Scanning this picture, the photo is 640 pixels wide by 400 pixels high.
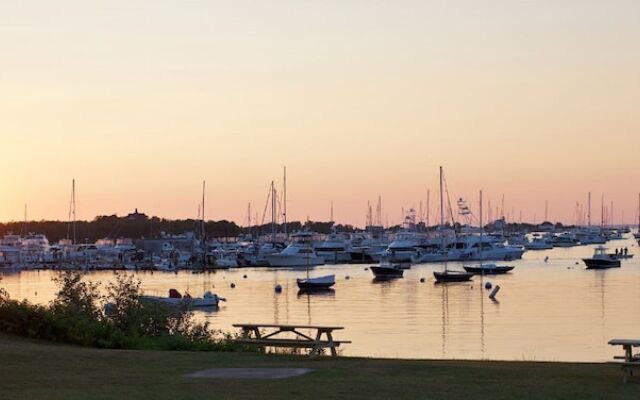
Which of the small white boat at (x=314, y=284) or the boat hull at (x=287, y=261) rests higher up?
the boat hull at (x=287, y=261)

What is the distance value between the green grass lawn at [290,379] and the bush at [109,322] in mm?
3461

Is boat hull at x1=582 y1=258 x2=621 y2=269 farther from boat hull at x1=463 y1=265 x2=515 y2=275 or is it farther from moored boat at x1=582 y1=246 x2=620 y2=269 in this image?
boat hull at x1=463 y1=265 x2=515 y2=275

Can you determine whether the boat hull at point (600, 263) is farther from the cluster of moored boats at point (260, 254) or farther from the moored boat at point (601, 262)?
the cluster of moored boats at point (260, 254)

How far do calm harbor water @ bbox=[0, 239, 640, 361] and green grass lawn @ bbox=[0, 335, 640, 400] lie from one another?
1988 cm

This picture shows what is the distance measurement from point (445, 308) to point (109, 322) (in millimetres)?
50441

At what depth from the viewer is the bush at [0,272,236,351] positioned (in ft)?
82.3

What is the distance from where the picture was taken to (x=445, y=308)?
75750mm

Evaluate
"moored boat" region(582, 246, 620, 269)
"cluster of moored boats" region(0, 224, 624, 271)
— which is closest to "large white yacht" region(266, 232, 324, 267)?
"cluster of moored boats" region(0, 224, 624, 271)

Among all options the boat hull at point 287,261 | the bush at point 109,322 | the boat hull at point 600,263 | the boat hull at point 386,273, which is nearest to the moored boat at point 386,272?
the boat hull at point 386,273

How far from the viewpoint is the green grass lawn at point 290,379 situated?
621 inches

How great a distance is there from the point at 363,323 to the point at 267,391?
4607 centimetres

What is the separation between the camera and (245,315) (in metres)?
71.0

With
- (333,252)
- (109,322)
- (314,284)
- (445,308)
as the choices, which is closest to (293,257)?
(333,252)

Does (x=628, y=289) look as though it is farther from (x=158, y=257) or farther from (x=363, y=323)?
(x=158, y=257)
